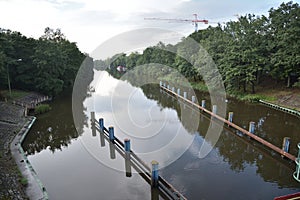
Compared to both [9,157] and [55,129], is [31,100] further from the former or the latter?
[9,157]

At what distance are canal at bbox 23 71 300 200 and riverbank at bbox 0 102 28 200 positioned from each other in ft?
2.97

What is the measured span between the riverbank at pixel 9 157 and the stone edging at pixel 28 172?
0.15 m

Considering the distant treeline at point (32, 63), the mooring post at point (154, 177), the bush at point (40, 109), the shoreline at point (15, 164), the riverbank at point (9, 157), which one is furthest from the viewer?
the distant treeline at point (32, 63)

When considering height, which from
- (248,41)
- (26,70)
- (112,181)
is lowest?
(112,181)

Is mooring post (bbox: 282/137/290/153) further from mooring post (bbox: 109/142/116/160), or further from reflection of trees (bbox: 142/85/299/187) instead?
mooring post (bbox: 109/142/116/160)

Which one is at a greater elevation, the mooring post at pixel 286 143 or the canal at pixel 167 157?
the mooring post at pixel 286 143

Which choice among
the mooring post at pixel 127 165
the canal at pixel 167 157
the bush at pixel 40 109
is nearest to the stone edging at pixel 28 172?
the canal at pixel 167 157

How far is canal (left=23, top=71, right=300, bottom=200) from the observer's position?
7.56m

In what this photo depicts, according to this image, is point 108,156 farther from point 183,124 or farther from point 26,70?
point 26,70

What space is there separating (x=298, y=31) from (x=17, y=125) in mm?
21402

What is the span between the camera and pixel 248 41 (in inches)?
805

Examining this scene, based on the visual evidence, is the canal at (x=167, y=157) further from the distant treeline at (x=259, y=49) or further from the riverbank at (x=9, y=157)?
the distant treeline at (x=259, y=49)

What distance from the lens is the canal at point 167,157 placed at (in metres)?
7.56

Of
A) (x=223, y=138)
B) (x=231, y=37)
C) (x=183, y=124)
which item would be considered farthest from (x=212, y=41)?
(x=223, y=138)
